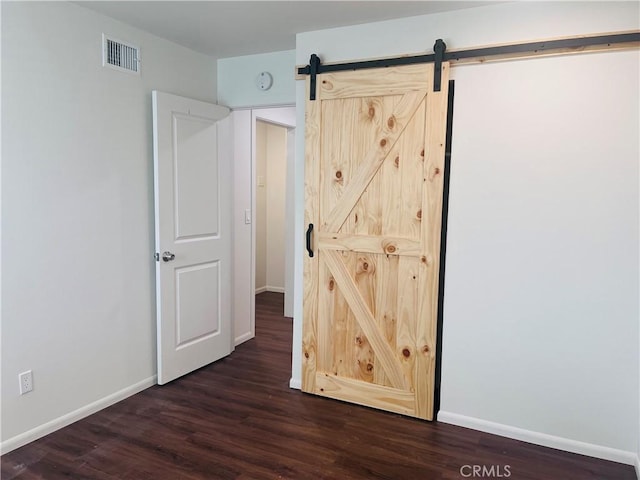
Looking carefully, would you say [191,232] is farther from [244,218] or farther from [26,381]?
Result: [26,381]

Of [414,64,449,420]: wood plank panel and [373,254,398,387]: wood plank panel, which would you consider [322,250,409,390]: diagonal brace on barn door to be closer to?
[373,254,398,387]: wood plank panel

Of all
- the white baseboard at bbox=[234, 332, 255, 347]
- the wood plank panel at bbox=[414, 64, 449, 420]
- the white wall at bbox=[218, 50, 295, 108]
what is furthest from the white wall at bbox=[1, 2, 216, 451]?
the wood plank panel at bbox=[414, 64, 449, 420]

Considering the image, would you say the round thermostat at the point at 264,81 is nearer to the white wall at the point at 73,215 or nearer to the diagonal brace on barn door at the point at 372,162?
the white wall at the point at 73,215

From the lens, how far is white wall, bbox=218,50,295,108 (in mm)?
3547

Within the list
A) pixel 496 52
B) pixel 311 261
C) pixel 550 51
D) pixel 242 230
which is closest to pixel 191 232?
pixel 242 230

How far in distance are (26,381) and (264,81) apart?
254cm

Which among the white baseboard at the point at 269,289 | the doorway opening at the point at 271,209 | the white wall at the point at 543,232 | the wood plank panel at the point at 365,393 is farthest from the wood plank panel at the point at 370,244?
the white baseboard at the point at 269,289

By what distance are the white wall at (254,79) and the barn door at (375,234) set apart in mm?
599

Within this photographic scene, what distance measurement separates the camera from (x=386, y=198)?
291 centimetres

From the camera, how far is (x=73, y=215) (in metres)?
2.74

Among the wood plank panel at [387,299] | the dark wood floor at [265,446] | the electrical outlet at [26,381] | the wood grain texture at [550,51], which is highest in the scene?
the wood grain texture at [550,51]

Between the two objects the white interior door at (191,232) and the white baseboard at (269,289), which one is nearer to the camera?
the white interior door at (191,232)

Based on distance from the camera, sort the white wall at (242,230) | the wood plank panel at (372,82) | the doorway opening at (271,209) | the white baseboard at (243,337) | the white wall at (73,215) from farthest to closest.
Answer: the doorway opening at (271,209)
the white baseboard at (243,337)
the white wall at (242,230)
the wood plank panel at (372,82)
the white wall at (73,215)

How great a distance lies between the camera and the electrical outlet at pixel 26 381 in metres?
2.52
